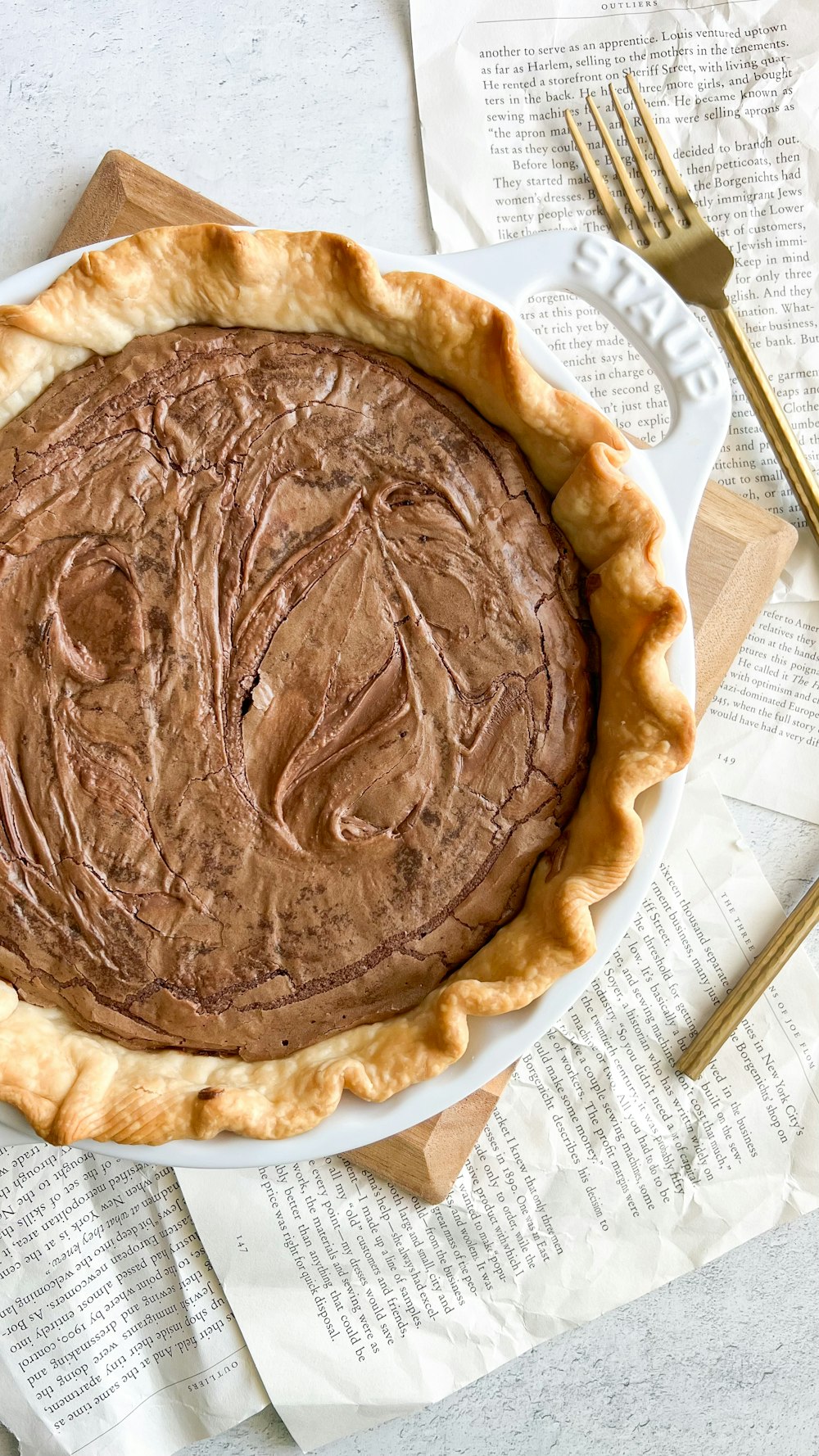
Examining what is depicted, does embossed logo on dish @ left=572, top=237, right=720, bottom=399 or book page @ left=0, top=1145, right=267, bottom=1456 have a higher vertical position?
embossed logo on dish @ left=572, top=237, right=720, bottom=399

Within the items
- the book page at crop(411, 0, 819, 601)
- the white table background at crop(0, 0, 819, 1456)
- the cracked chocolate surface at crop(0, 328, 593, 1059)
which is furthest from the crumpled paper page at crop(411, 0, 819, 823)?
the cracked chocolate surface at crop(0, 328, 593, 1059)

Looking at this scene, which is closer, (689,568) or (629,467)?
(629,467)

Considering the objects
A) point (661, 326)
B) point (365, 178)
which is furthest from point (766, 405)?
point (365, 178)

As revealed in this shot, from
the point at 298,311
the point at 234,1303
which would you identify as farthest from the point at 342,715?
the point at 234,1303

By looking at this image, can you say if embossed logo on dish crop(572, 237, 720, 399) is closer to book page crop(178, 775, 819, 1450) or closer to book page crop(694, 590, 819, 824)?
book page crop(694, 590, 819, 824)

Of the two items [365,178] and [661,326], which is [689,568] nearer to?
[661,326]

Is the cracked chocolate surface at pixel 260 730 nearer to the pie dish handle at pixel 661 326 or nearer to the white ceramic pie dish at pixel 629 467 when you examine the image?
the white ceramic pie dish at pixel 629 467
